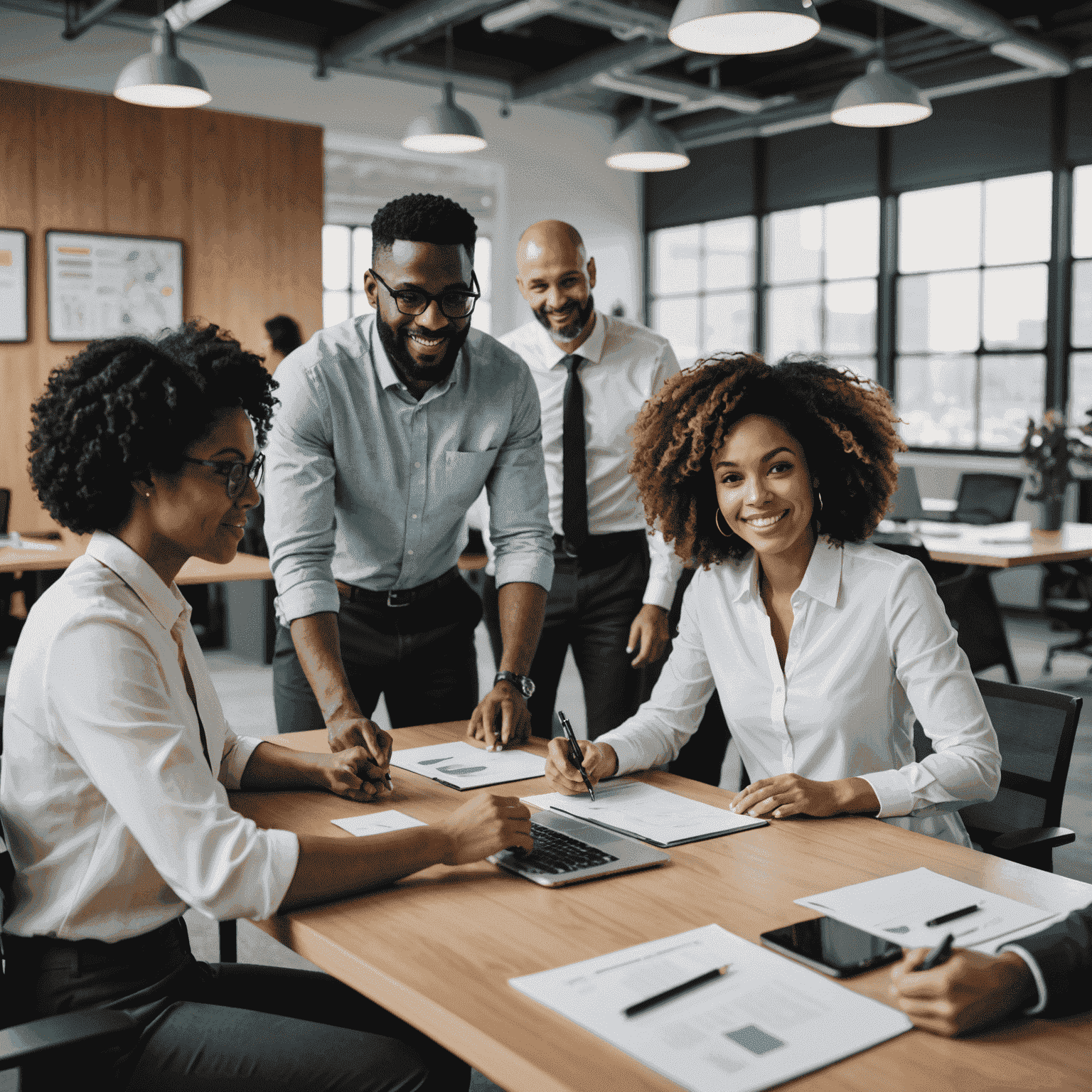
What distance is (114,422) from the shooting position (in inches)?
56.1

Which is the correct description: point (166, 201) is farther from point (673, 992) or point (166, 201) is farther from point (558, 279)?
point (673, 992)

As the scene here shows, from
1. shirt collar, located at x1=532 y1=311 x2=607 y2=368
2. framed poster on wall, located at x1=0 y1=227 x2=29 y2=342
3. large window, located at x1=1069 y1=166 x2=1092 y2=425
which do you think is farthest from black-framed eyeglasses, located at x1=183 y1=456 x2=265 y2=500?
large window, located at x1=1069 y1=166 x2=1092 y2=425

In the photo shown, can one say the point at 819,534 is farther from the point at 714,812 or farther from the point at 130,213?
the point at 130,213

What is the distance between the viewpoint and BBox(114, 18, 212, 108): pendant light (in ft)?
17.3

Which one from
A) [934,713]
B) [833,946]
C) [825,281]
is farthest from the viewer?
[825,281]

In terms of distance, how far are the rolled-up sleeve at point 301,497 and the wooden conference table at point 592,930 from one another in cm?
50

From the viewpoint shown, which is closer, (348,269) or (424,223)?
(424,223)

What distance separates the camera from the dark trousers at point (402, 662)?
2.41m

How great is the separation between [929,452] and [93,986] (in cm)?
808

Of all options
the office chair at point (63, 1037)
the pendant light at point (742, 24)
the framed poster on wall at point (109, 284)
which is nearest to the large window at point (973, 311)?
the pendant light at point (742, 24)

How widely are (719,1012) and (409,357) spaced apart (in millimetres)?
1544

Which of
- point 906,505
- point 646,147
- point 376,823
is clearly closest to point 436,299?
point 376,823

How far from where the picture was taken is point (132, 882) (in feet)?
4.55

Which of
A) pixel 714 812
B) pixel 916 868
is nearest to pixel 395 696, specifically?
pixel 714 812
